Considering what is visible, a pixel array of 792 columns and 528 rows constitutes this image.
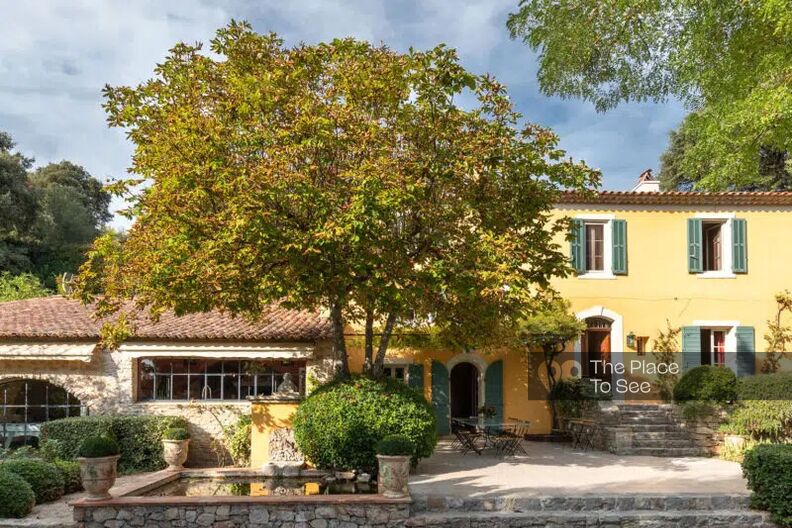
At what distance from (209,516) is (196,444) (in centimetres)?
659

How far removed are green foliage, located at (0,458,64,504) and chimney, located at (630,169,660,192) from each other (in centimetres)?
1827

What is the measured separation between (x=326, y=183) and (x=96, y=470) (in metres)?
6.55

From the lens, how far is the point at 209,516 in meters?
11.1

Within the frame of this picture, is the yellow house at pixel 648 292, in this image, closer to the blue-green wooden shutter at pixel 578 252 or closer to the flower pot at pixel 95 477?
the blue-green wooden shutter at pixel 578 252

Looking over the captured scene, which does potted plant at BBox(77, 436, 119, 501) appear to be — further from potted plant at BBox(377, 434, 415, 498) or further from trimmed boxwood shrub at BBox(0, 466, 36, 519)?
potted plant at BBox(377, 434, 415, 498)

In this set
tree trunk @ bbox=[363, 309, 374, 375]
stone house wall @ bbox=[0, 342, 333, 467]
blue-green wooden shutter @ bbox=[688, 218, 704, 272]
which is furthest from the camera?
blue-green wooden shutter @ bbox=[688, 218, 704, 272]

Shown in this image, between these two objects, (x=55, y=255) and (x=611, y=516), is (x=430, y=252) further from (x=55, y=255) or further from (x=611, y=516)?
(x=55, y=255)

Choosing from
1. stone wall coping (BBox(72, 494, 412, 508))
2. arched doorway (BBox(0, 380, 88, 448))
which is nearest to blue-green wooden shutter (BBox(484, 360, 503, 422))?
stone wall coping (BBox(72, 494, 412, 508))

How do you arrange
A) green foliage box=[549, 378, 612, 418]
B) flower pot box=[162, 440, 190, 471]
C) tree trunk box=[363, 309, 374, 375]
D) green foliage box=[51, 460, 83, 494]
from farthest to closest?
green foliage box=[549, 378, 612, 418] < flower pot box=[162, 440, 190, 471] < tree trunk box=[363, 309, 374, 375] < green foliage box=[51, 460, 83, 494]

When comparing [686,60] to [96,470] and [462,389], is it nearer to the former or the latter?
[462,389]

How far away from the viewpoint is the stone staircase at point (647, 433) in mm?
16562

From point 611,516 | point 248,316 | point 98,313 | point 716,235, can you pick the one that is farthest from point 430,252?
point 716,235

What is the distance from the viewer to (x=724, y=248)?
1998cm

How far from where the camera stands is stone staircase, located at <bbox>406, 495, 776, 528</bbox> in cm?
1103
